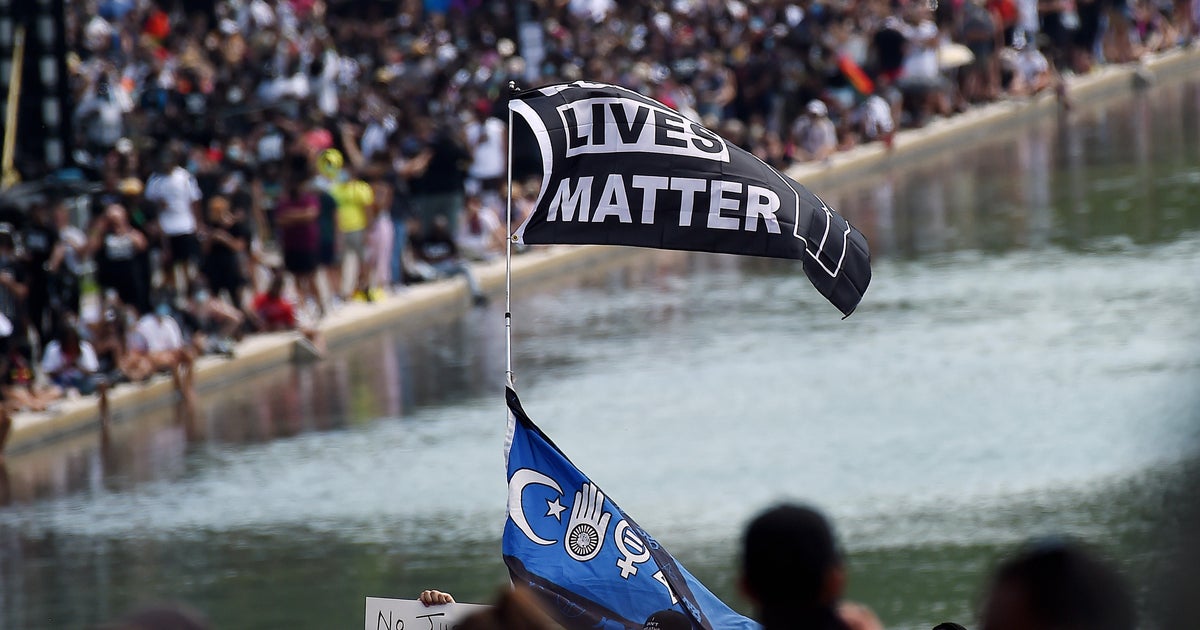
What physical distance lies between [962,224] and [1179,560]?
2390cm

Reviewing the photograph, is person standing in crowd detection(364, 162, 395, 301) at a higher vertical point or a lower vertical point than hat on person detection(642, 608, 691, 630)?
higher

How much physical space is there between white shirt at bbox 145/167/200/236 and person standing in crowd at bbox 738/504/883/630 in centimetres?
1701

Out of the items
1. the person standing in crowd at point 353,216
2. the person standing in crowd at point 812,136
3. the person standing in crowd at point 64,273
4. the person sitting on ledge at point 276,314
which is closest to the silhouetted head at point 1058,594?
the person standing in crowd at point 64,273

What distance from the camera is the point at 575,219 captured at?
783 centimetres

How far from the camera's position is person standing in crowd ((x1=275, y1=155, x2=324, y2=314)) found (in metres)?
20.9

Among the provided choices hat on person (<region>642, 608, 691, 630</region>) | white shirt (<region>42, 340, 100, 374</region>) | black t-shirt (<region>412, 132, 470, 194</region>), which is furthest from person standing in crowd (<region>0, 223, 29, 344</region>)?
hat on person (<region>642, 608, 691, 630</region>)

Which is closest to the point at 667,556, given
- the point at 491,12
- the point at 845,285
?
the point at 845,285

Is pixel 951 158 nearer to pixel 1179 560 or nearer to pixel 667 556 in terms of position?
pixel 667 556

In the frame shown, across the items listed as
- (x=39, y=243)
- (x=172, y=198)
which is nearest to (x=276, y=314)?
(x=172, y=198)

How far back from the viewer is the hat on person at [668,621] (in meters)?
6.73

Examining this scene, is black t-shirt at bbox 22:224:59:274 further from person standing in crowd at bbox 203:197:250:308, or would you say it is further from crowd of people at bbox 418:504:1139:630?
crowd of people at bbox 418:504:1139:630

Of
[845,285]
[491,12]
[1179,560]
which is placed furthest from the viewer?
[491,12]

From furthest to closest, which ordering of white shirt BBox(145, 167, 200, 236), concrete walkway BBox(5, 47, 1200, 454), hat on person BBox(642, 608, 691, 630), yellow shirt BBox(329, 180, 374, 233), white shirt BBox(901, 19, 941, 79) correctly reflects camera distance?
white shirt BBox(901, 19, 941, 79) → yellow shirt BBox(329, 180, 374, 233) → white shirt BBox(145, 167, 200, 236) → concrete walkway BBox(5, 47, 1200, 454) → hat on person BBox(642, 608, 691, 630)

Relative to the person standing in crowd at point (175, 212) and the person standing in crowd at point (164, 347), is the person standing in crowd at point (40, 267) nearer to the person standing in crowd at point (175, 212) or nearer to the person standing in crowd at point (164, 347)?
the person standing in crowd at point (164, 347)
